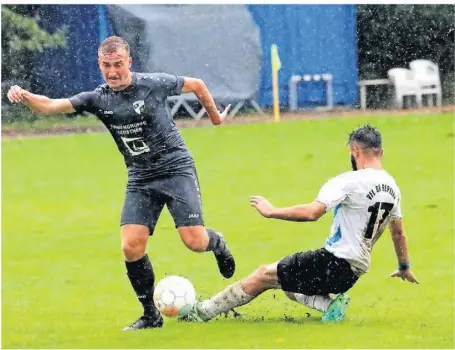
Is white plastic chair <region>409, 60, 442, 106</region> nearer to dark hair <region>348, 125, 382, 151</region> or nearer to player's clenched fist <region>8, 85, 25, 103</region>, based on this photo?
dark hair <region>348, 125, 382, 151</region>

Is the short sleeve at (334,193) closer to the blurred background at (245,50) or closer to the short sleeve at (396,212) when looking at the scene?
the short sleeve at (396,212)

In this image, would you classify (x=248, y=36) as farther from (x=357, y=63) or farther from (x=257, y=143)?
(x=257, y=143)

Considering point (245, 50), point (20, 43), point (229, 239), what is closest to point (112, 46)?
point (229, 239)

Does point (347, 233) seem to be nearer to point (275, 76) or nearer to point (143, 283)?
point (143, 283)

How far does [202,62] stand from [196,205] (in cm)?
1714

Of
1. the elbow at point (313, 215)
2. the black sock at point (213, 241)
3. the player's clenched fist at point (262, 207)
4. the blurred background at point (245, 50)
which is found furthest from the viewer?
the blurred background at point (245, 50)

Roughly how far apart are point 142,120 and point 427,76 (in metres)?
18.4

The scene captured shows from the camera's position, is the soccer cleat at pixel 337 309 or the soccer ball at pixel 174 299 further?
the soccer ball at pixel 174 299

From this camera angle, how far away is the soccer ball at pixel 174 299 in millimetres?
8453

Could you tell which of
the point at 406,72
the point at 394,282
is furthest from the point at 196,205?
the point at 406,72

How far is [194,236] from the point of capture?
8547 mm

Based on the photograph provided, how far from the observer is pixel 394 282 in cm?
1009

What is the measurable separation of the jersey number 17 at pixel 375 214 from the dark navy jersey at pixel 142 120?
1.39 metres

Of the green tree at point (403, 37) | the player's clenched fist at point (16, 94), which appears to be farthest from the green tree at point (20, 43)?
the player's clenched fist at point (16, 94)
